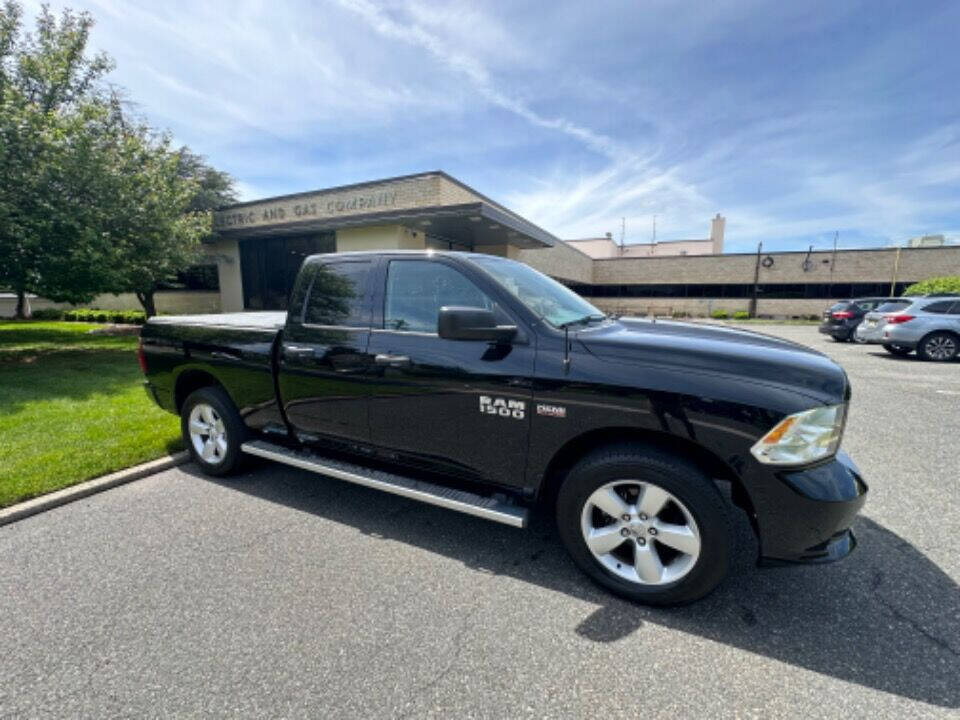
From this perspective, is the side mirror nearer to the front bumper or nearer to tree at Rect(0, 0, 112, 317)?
the front bumper

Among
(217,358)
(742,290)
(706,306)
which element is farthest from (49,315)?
(742,290)

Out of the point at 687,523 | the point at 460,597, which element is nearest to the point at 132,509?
the point at 460,597

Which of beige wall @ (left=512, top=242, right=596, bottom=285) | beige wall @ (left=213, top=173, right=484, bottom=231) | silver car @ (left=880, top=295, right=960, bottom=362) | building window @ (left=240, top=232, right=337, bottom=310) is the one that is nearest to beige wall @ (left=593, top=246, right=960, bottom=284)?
beige wall @ (left=512, top=242, right=596, bottom=285)

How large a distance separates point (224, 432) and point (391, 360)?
209cm

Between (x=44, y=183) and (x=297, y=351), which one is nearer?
(x=297, y=351)

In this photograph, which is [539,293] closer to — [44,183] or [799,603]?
[799,603]

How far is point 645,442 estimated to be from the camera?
249cm

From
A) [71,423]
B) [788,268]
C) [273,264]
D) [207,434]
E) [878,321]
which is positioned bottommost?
[71,423]

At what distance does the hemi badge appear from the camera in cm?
255

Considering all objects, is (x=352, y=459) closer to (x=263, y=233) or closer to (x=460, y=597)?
(x=460, y=597)

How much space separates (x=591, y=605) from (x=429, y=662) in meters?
0.94

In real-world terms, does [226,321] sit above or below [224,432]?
above

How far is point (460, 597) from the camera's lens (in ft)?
8.36

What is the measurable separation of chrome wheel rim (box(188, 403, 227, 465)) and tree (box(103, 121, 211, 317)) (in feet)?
26.3
